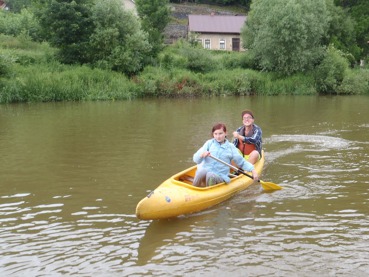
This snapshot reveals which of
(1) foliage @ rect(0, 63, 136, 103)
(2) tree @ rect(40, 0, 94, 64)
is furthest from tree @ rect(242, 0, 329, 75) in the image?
(2) tree @ rect(40, 0, 94, 64)

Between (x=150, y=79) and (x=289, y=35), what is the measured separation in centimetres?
1093

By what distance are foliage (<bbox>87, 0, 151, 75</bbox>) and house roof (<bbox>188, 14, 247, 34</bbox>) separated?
63.6 feet

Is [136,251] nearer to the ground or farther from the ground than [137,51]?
nearer to the ground

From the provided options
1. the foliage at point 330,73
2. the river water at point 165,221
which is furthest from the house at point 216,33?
the river water at point 165,221

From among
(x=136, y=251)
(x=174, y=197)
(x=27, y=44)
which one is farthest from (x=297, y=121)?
(x=27, y=44)

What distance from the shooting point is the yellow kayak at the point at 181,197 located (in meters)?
6.84

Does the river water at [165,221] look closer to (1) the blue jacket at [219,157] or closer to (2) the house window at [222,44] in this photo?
(1) the blue jacket at [219,157]

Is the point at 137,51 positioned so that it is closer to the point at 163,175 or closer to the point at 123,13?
the point at 123,13

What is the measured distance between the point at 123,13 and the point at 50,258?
28408 millimetres

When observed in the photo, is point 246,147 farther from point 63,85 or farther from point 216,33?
point 216,33

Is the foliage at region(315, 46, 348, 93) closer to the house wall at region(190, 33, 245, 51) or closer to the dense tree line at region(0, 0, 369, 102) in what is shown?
the dense tree line at region(0, 0, 369, 102)

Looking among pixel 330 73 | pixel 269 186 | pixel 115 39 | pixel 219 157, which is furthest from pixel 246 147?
pixel 330 73

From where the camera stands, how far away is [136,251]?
6.18 meters

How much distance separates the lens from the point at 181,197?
23.8 feet
